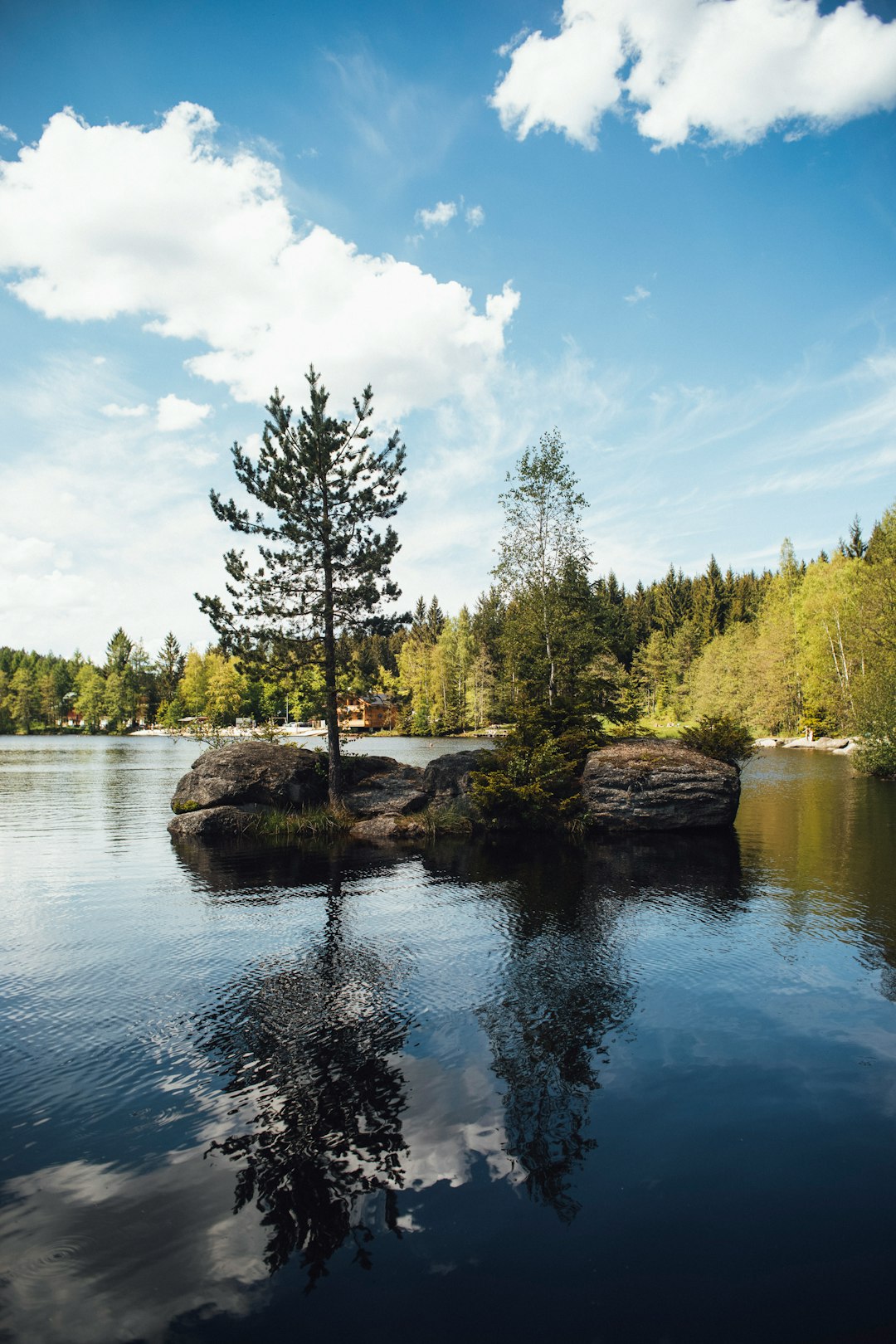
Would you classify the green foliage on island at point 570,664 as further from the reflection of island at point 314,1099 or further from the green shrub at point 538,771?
the reflection of island at point 314,1099

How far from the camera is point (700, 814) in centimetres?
2184

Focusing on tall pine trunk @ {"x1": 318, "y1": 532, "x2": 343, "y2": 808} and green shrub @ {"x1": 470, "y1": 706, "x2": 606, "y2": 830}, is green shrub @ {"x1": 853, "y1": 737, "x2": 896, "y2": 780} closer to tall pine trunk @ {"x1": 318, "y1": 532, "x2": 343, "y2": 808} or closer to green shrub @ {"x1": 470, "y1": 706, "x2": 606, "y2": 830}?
green shrub @ {"x1": 470, "y1": 706, "x2": 606, "y2": 830}

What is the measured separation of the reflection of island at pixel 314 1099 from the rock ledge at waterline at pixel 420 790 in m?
13.2

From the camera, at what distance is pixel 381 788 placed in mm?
25156

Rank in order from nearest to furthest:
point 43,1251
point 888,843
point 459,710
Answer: point 43,1251, point 888,843, point 459,710

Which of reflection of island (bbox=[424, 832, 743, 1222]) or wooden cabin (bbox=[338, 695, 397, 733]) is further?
wooden cabin (bbox=[338, 695, 397, 733])

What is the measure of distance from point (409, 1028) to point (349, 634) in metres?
17.6

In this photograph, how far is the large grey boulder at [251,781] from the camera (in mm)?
23391

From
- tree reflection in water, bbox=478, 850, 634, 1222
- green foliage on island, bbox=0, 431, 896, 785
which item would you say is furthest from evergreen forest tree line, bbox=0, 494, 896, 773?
tree reflection in water, bbox=478, 850, 634, 1222

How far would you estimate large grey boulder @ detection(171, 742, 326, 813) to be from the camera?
76.7 ft

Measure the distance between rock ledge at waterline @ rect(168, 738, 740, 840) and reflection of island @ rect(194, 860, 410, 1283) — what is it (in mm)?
13167

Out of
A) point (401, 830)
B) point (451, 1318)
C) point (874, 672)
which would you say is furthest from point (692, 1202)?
point (874, 672)

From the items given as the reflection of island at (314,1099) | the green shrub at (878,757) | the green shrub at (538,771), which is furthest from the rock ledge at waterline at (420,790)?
the green shrub at (878,757)

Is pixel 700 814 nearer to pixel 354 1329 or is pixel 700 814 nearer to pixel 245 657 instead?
pixel 245 657
